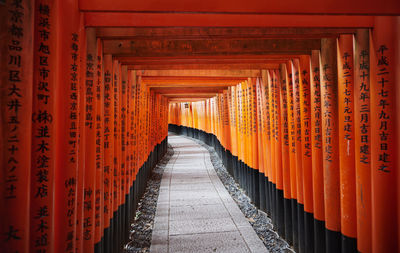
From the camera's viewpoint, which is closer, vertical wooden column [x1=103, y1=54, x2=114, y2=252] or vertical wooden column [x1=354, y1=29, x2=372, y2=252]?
vertical wooden column [x1=354, y1=29, x2=372, y2=252]

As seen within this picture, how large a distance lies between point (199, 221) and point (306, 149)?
3.02m

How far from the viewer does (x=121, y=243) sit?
4492 mm

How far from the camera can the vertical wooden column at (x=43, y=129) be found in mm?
1776

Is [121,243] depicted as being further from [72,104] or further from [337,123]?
[337,123]

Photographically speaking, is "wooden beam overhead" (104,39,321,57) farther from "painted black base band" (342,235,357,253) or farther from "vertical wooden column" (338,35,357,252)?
"painted black base band" (342,235,357,253)

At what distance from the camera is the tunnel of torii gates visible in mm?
1615

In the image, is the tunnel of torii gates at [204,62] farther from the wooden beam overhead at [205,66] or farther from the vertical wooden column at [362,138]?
the wooden beam overhead at [205,66]

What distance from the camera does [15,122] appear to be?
Result: 1558 mm

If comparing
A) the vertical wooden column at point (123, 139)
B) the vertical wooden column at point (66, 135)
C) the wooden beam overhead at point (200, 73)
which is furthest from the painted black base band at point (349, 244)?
the wooden beam overhead at point (200, 73)

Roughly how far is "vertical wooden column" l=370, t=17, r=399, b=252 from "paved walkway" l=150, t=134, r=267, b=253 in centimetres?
241

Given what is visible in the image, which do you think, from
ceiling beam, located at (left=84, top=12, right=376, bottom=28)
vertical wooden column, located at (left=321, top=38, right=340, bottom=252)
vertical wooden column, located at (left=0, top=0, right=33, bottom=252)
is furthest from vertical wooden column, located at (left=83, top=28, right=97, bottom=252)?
vertical wooden column, located at (left=321, top=38, right=340, bottom=252)

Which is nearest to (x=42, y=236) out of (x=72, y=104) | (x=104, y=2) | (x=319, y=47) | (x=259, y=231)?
(x=72, y=104)

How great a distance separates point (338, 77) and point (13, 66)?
3.03 m

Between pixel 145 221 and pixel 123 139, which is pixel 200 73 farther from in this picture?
pixel 145 221
